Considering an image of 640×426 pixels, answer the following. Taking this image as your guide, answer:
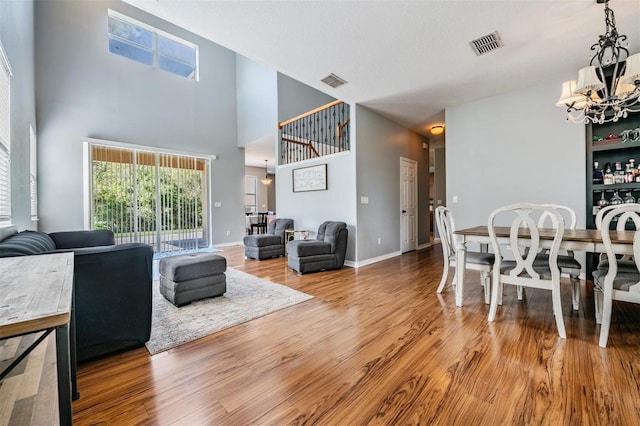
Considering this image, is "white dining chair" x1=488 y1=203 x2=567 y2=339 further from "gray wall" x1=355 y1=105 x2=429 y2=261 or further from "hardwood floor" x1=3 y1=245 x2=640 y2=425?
"gray wall" x1=355 y1=105 x2=429 y2=261

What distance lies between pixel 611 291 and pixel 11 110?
5485mm

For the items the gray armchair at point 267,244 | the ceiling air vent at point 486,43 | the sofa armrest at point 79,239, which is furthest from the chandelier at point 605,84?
the sofa armrest at point 79,239

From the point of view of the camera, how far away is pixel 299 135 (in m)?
6.34

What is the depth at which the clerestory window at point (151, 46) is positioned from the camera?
5992 mm

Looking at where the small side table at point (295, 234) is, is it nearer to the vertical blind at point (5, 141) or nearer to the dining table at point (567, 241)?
the dining table at point (567, 241)

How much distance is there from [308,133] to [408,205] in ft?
9.25

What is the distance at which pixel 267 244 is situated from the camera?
17.7 feet

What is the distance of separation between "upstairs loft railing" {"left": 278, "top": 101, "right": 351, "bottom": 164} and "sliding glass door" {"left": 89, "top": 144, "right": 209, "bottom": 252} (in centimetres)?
239

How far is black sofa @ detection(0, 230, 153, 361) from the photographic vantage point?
176 cm

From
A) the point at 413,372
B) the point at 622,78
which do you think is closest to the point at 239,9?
the point at 413,372

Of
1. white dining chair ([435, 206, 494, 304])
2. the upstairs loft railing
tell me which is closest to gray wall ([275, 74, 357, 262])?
the upstairs loft railing

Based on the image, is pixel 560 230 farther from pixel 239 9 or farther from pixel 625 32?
pixel 239 9

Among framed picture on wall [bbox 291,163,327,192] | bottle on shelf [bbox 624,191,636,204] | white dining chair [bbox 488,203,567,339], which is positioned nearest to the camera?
white dining chair [bbox 488,203,567,339]

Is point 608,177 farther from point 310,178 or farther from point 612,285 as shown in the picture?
point 310,178
